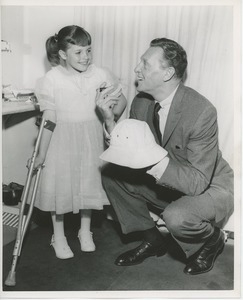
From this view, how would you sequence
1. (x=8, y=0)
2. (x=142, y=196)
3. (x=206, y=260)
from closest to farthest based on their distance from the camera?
(x=8, y=0) → (x=206, y=260) → (x=142, y=196)

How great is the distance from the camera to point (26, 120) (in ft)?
8.77

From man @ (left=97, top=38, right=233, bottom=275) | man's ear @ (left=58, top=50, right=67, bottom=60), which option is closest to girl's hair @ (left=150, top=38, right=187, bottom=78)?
man @ (left=97, top=38, right=233, bottom=275)

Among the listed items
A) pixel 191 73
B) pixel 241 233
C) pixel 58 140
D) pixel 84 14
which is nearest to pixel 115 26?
pixel 84 14

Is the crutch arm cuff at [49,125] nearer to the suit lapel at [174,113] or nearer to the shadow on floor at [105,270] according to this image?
the suit lapel at [174,113]

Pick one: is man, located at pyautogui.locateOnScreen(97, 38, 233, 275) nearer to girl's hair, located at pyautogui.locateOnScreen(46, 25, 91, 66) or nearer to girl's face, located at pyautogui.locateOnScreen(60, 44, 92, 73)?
girl's face, located at pyautogui.locateOnScreen(60, 44, 92, 73)

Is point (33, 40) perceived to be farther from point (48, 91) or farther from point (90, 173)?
point (90, 173)

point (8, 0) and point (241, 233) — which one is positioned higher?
point (8, 0)

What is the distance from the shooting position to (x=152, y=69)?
6.79 ft

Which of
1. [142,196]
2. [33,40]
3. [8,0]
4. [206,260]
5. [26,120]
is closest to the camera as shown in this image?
[8,0]

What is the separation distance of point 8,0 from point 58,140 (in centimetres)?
77

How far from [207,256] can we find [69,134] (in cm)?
103

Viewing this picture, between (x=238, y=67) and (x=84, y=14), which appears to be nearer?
(x=238, y=67)

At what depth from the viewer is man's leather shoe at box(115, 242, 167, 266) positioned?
211 centimetres

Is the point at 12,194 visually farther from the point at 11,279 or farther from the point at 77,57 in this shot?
the point at 77,57
